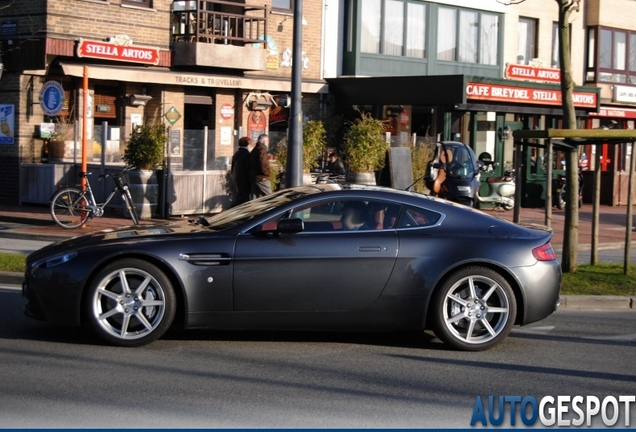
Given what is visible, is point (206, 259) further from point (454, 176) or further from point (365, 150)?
point (365, 150)

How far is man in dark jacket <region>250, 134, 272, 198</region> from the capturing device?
1769 centimetres

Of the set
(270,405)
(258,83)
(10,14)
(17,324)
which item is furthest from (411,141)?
(270,405)

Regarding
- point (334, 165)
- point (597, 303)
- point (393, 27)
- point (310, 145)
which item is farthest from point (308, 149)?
point (597, 303)

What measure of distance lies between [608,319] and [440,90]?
14053mm

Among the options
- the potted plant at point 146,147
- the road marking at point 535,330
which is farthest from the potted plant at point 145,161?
the road marking at point 535,330

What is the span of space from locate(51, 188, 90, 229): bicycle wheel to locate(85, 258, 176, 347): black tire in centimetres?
978

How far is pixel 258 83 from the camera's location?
81.0ft

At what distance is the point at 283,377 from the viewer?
718cm

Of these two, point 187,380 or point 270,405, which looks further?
point 187,380

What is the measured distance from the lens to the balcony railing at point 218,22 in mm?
23203

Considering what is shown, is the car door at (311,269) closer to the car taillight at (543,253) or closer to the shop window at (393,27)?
the car taillight at (543,253)

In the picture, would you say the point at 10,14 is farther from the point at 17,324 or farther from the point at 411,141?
the point at 17,324

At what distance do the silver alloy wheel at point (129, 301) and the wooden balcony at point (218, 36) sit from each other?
50.9ft

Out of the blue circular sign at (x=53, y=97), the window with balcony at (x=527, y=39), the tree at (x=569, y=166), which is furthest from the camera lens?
the window with balcony at (x=527, y=39)
